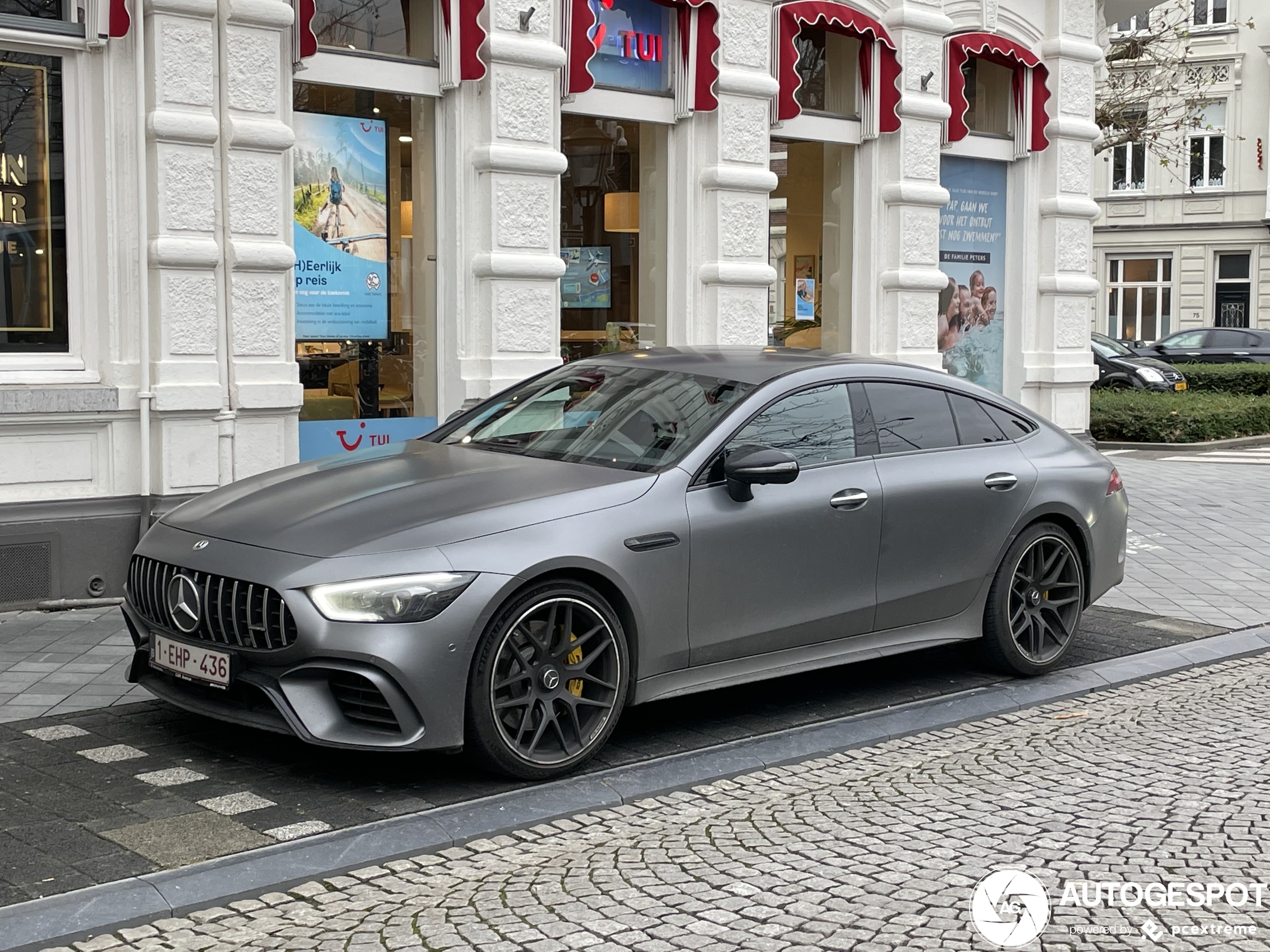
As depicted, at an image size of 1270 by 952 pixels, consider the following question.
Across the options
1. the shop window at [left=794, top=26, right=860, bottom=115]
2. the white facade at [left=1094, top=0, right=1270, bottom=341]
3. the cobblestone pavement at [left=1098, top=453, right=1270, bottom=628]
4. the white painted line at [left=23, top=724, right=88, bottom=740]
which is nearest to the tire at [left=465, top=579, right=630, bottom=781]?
the white painted line at [left=23, top=724, right=88, bottom=740]

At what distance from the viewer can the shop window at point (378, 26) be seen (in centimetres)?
1023

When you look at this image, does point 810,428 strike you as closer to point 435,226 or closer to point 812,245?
point 435,226

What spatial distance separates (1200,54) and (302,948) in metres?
48.8

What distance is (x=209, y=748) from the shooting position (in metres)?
5.82

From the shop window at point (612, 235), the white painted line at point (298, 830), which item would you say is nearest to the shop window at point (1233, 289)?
the shop window at point (612, 235)

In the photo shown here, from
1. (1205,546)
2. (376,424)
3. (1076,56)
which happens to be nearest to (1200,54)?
(1076,56)

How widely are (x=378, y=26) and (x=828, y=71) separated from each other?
14.9ft

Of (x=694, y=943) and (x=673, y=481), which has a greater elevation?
(x=673, y=481)

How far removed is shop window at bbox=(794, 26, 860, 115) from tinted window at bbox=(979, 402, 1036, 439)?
6178mm

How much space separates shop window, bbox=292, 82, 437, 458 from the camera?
404 inches

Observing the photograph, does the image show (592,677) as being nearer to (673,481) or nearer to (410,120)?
(673,481)

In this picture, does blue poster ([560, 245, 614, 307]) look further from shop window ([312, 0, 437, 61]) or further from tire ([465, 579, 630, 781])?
tire ([465, 579, 630, 781])

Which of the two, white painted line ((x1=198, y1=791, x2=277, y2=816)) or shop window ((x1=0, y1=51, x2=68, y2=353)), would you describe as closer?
white painted line ((x1=198, y1=791, x2=277, y2=816))

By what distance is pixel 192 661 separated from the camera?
5461 millimetres
